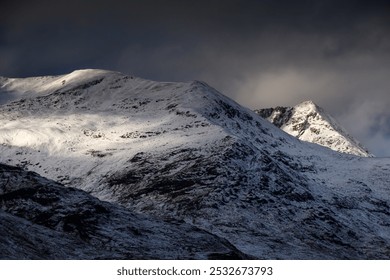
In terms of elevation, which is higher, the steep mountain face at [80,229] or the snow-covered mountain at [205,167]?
the snow-covered mountain at [205,167]

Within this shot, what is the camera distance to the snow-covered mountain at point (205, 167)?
9519 cm

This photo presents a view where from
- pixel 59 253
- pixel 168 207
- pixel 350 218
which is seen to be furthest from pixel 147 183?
pixel 59 253

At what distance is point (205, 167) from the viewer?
367 feet

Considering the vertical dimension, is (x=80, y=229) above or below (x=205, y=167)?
below

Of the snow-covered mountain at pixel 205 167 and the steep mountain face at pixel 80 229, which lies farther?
the snow-covered mountain at pixel 205 167

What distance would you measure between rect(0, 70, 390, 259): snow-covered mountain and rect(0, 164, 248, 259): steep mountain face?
9470mm

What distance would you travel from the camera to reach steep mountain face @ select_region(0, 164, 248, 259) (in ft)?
133

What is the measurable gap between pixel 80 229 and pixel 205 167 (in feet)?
201

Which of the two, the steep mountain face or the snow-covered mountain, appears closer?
the steep mountain face

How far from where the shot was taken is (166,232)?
55.8 m

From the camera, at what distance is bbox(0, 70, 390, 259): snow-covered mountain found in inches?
3748

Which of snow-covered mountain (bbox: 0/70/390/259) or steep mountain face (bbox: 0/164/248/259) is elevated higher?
snow-covered mountain (bbox: 0/70/390/259)

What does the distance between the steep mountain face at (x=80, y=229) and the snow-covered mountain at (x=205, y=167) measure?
9.47 metres
